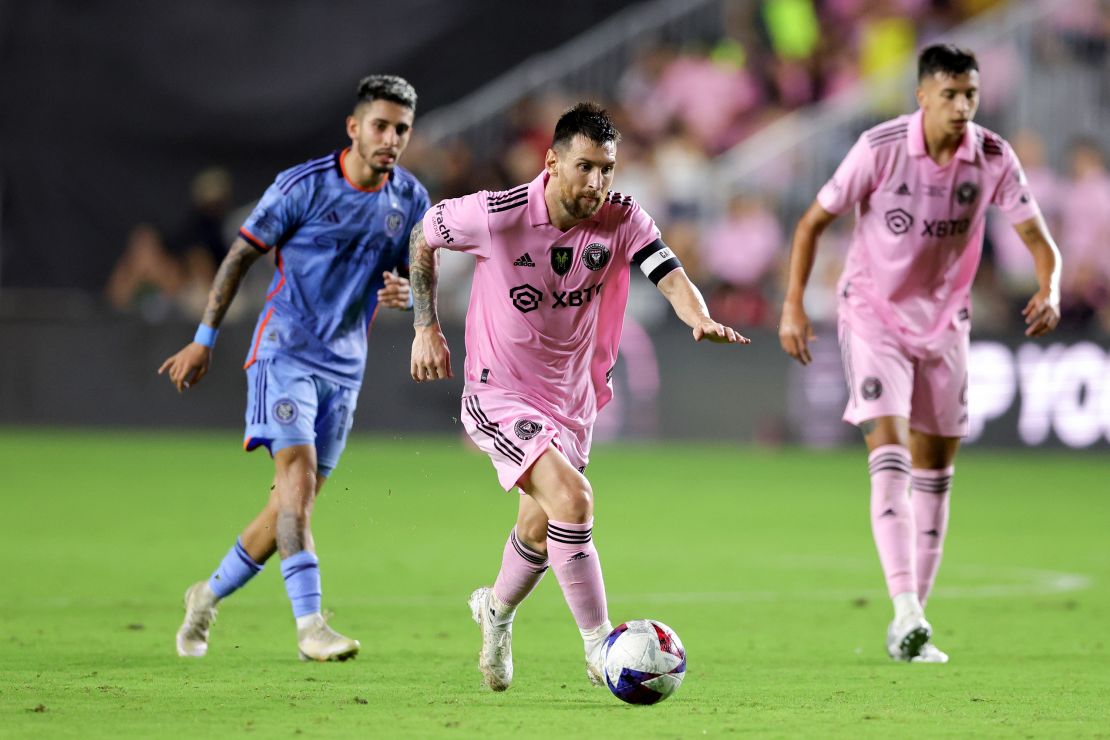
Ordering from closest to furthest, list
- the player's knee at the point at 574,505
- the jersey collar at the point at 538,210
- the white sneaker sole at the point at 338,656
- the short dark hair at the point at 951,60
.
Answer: the player's knee at the point at 574,505, the jersey collar at the point at 538,210, the white sneaker sole at the point at 338,656, the short dark hair at the point at 951,60

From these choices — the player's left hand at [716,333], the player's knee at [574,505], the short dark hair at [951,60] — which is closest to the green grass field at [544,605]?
the player's knee at [574,505]

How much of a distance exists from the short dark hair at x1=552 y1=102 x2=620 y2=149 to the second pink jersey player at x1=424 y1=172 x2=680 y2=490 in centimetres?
28

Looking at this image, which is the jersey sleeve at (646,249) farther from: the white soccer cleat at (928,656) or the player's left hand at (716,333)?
the white soccer cleat at (928,656)

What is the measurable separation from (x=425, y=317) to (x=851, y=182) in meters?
2.25

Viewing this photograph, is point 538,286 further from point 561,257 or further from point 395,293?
point 395,293

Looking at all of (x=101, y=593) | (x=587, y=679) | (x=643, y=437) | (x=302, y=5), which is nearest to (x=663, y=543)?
(x=101, y=593)

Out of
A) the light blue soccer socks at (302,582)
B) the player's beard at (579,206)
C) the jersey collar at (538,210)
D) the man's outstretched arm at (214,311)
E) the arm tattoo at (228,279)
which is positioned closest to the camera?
the player's beard at (579,206)

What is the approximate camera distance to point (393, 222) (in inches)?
312

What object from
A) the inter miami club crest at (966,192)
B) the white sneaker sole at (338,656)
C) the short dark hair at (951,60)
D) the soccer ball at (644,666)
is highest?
the short dark hair at (951,60)

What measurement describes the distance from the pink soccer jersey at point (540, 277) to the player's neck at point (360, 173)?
98 centimetres

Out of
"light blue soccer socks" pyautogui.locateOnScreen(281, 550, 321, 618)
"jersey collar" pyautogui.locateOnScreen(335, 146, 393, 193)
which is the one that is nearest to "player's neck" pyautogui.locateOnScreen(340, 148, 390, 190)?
"jersey collar" pyautogui.locateOnScreen(335, 146, 393, 193)

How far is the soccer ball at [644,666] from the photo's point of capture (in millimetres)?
6293

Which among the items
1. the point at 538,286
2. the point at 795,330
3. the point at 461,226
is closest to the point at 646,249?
the point at 538,286

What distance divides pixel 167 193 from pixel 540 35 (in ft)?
17.6
